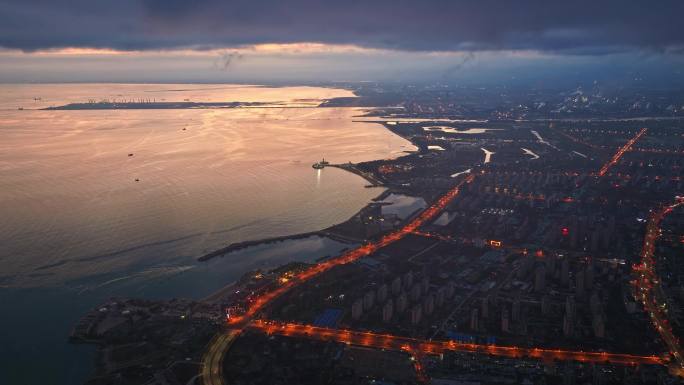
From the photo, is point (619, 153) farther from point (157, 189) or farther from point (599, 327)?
point (157, 189)

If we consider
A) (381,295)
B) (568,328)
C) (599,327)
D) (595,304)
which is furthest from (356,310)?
(595,304)

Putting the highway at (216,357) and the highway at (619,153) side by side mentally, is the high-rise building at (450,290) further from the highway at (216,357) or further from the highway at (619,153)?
the highway at (619,153)

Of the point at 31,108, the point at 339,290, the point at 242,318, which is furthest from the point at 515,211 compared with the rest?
the point at 31,108

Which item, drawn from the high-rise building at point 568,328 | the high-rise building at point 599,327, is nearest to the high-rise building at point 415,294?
the high-rise building at point 568,328

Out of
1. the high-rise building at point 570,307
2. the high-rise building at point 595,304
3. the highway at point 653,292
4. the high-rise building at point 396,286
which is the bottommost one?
the highway at point 653,292

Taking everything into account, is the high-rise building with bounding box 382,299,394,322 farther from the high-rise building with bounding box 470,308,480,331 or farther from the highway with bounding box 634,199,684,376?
the highway with bounding box 634,199,684,376

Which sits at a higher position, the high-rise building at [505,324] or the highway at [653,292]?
the high-rise building at [505,324]

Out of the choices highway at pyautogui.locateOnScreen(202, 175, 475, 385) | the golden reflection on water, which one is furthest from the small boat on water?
highway at pyautogui.locateOnScreen(202, 175, 475, 385)
